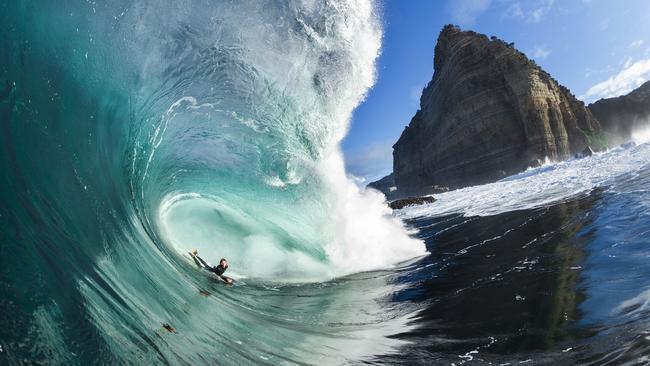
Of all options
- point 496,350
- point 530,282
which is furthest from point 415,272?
point 496,350

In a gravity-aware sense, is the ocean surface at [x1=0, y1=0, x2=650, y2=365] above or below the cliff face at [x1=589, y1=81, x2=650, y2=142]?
below

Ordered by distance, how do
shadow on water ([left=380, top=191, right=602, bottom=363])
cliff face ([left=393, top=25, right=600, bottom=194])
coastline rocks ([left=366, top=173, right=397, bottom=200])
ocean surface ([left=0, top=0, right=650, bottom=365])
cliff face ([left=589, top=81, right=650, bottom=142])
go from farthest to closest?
1. coastline rocks ([left=366, top=173, right=397, bottom=200])
2. cliff face ([left=589, top=81, right=650, bottom=142])
3. cliff face ([left=393, top=25, right=600, bottom=194])
4. shadow on water ([left=380, top=191, right=602, bottom=363])
5. ocean surface ([left=0, top=0, right=650, bottom=365])

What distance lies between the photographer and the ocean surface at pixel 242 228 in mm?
3465

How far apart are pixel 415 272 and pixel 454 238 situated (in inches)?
144

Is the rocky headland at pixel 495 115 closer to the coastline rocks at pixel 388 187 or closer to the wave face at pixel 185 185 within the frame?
the coastline rocks at pixel 388 187

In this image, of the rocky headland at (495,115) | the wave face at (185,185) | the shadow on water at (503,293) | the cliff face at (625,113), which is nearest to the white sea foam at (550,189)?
the shadow on water at (503,293)

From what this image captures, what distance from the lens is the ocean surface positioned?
136 inches

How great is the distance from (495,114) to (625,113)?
4166 centimetres

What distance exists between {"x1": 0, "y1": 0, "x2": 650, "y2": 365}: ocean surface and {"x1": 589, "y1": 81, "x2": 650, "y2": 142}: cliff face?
8267 centimetres

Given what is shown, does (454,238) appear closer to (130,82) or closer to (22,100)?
(130,82)

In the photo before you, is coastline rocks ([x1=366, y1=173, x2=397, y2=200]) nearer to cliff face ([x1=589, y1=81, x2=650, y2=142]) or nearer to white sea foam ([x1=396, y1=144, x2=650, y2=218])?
cliff face ([x1=589, y1=81, x2=650, y2=142])

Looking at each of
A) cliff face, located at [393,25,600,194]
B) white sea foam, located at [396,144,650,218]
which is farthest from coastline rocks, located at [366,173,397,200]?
white sea foam, located at [396,144,650,218]

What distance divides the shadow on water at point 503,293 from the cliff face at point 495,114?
49928mm

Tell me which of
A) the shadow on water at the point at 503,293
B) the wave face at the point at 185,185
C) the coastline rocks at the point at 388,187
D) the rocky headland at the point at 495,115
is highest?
the coastline rocks at the point at 388,187
